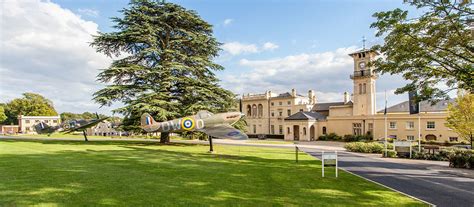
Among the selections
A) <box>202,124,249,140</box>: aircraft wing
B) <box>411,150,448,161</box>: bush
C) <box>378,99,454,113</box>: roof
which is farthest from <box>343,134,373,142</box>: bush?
<box>202,124,249,140</box>: aircraft wing

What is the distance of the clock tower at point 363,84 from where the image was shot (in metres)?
50.6

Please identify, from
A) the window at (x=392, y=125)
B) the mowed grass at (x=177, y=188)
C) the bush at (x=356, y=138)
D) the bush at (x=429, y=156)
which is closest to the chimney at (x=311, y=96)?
the bush at (x=356, y=138)

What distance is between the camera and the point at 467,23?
13148 mm

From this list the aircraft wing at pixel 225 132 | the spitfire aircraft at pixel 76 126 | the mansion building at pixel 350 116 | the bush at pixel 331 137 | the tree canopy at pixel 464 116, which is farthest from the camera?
the bush at pixel 331 137

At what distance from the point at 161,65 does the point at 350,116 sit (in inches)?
1372

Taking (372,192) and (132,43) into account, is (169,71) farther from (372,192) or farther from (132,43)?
(372,192)

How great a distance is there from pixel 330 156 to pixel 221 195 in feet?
19.8

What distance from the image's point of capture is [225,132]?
22172 mm

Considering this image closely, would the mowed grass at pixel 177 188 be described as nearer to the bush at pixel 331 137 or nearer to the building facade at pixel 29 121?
the bush at pixel 331 137

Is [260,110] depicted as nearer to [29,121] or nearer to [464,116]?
[464,116]

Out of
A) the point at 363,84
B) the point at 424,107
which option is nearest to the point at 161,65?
the point at 363,84

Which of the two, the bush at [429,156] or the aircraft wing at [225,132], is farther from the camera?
the bush at [429,156]

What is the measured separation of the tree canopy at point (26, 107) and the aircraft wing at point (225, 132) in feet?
303

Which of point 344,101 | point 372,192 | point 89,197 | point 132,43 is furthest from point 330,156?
point 344,101
